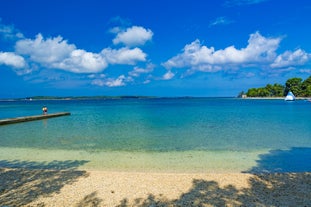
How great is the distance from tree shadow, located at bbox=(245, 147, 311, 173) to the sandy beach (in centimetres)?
161

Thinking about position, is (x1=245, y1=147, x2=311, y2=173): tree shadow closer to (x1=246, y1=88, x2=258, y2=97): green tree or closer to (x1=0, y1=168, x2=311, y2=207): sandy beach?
(x1=0, y1=168, x2=311, y2=207): sandy beach

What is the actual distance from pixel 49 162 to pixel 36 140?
7.17m

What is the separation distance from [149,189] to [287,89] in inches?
5946

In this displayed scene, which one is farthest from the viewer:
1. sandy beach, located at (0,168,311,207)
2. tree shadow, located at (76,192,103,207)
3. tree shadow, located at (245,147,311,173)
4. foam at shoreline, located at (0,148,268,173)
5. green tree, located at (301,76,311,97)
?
green tree, located at (301,76,311,97)

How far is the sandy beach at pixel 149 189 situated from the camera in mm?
6129

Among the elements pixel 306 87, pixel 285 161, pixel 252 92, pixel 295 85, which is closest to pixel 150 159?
pixel 285 161

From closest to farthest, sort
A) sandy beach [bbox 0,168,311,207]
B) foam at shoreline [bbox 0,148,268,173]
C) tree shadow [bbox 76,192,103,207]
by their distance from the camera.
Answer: tree shadow [bbox 76,192,103,207], sandy beach [bbox 0,168,311,207], foam at shoreline [bbox 0,148,268,173]

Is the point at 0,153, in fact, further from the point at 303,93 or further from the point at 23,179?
the point at 303,93

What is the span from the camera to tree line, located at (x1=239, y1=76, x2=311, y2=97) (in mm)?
126594

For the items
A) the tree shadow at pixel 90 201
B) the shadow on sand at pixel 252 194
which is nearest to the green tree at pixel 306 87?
the shadow on sand at pixel 252 194

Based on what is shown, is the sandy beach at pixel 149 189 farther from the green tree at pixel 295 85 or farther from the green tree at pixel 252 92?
the green tree at pixel 252 92

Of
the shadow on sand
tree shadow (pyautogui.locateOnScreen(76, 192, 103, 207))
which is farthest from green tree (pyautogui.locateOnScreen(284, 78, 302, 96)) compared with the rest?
tree shadow (pyautogui.locateOnScreen(76, 192, 103, 207))

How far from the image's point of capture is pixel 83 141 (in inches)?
667

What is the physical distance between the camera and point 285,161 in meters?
11.0
